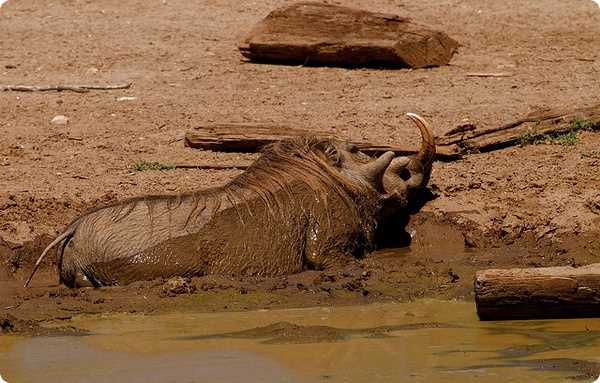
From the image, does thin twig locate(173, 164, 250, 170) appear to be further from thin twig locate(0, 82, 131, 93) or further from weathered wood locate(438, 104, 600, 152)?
thin twig locate(0, 82, 131, 93)

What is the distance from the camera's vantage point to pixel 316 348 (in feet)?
24.7

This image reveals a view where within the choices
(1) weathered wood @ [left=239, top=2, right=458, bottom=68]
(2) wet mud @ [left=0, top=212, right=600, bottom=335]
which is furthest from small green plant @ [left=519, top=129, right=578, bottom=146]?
(1) weathered wood @ [left=239, top=2, right=458, bottom=68]

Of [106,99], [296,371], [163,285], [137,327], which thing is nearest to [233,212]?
[163,285]

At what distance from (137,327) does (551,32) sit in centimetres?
717

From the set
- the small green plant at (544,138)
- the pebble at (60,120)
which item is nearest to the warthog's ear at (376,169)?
the small green plant at (544,138)

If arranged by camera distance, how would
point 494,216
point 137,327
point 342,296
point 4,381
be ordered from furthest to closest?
point 494,216, point 342,296, point 137,327, point 4,381

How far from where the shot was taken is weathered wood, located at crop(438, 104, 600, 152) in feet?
36.5

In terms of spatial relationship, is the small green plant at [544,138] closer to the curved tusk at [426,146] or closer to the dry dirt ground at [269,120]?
the dry dirt ground at [269,120]

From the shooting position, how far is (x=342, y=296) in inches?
349

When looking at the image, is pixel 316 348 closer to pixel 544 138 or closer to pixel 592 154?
pixel 592 154

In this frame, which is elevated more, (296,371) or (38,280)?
(296,371)

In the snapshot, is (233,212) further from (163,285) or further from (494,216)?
(494,216)

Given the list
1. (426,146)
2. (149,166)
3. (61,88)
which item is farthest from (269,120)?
(61,88)

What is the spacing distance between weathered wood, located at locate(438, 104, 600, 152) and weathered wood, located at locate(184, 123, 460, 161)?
15 cm
